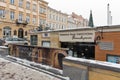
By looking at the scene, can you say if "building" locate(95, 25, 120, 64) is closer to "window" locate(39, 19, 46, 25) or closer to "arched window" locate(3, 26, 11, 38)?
"arched window" locate(3, 26, 11, 38)

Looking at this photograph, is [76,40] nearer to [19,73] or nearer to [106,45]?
[106,45]

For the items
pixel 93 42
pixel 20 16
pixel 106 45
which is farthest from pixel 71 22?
pixel 106 45

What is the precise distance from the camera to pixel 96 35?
9609mm

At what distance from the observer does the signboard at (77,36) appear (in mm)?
9930

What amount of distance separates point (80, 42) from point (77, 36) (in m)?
0.44

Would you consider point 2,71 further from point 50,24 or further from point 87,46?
point 50,24

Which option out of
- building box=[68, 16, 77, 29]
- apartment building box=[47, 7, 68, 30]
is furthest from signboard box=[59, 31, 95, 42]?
building box=[68, 16, 77, 29]

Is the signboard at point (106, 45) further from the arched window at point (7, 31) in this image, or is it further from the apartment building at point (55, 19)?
the apartment building at point (55, 19)

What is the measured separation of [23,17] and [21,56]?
30912mm

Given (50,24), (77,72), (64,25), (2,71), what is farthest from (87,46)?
(64,25)

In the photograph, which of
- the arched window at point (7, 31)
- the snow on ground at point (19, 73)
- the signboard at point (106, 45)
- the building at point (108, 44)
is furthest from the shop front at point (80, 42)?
the arched window at point (7, 31)

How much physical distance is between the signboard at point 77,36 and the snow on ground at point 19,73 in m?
3.53

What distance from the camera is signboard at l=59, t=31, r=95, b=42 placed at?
993cm

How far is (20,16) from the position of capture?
4025 centimetres
